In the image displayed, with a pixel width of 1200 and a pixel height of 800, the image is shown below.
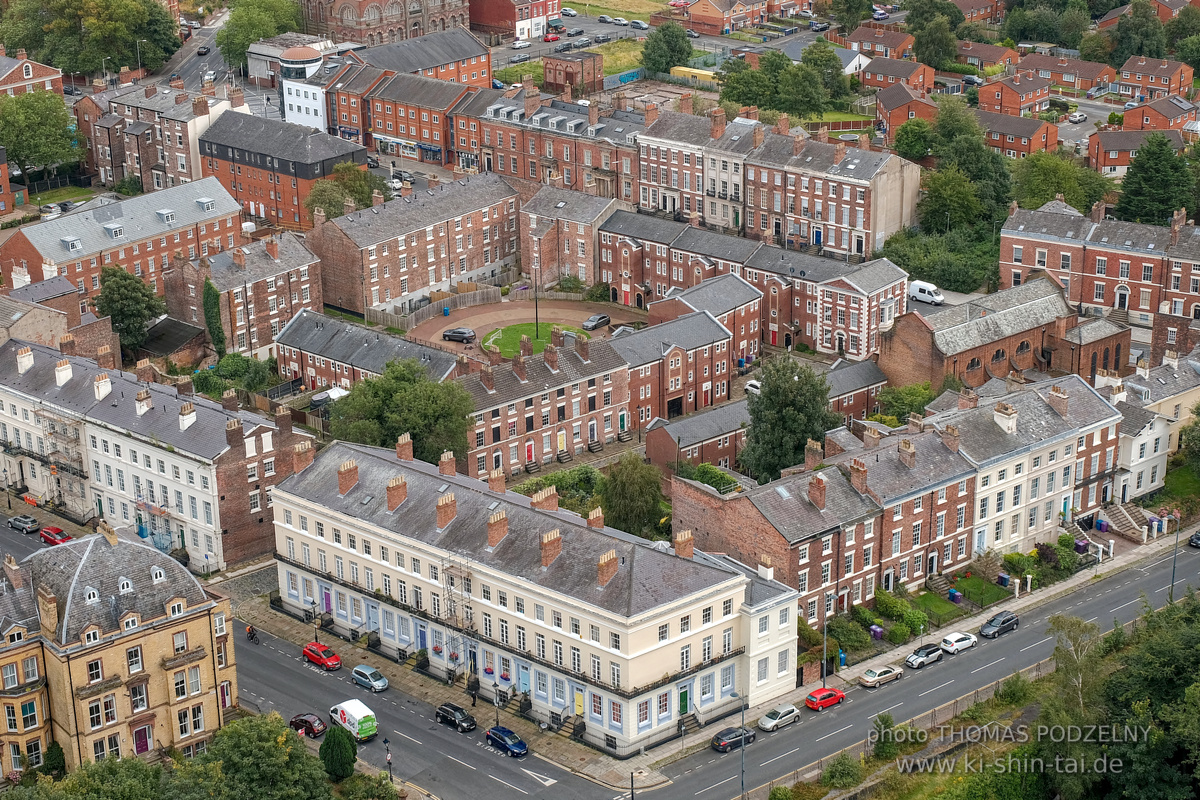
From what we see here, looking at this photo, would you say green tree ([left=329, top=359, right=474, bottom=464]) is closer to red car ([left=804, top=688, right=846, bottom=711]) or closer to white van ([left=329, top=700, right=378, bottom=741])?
white van ([left=329, top=700, right=378, bottom=741])

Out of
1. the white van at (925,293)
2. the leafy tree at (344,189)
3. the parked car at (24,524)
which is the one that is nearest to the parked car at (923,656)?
the white van at (925,293)

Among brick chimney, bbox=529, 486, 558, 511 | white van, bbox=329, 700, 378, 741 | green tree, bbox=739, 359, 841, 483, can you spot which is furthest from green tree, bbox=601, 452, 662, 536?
white van, bbox=329, 700, 378, 741

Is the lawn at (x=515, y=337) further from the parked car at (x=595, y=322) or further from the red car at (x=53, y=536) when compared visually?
the red car at (x=53, y=536)

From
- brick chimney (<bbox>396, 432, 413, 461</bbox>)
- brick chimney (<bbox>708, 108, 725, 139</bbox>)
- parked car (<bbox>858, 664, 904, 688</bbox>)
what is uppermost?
brick chimney (<bbox>708, 108, 725, 139</bbox>)

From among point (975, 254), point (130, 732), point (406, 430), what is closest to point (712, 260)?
point (975, 254)

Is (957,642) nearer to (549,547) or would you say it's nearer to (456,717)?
(549,547)

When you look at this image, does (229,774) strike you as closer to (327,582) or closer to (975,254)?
(327,582)

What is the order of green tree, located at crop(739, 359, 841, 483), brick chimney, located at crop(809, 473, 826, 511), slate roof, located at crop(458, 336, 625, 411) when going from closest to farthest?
brick chimney, located at crop(809, 473, 826, 511), green tree, located at crop(739, 359, 841, 483), slate roof, located at crop(458, 336, 625, 411)
